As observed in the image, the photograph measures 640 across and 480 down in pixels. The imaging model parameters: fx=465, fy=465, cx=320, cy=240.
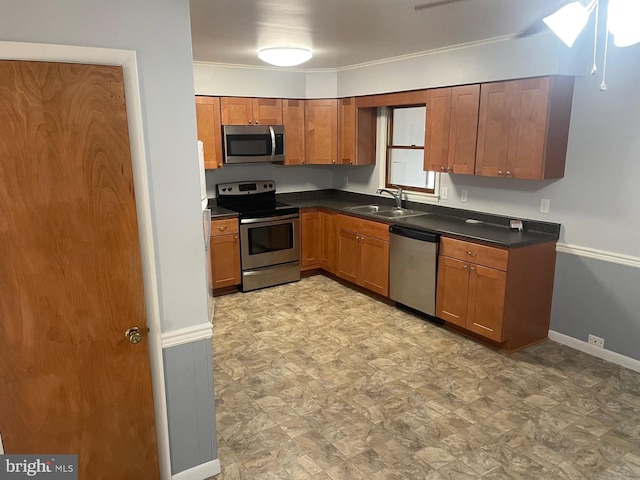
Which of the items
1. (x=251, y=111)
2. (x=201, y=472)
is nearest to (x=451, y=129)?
(x=251, y=111)

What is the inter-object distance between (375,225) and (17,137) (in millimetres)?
3553

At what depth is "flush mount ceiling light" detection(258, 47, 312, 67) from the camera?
387 cm

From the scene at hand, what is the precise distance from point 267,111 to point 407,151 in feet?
5.50

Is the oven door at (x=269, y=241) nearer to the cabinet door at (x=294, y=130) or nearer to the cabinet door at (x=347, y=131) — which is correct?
the cabinet door at (x=294, y=130)

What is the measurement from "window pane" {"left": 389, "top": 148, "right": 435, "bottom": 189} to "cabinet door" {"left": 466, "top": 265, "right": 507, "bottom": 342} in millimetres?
1480

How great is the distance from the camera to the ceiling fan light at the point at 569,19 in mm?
1737

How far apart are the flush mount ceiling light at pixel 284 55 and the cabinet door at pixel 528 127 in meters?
1.74

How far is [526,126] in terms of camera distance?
3.65 meters

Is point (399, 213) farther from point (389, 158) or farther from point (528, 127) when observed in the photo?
point (528, 127)

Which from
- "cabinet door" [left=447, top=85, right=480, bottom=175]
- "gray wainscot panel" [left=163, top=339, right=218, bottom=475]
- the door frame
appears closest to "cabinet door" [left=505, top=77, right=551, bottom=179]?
"cabinet door" [left=447, top=85, right=480, bottom=175]

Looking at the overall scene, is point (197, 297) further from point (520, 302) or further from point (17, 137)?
point (520, 302)

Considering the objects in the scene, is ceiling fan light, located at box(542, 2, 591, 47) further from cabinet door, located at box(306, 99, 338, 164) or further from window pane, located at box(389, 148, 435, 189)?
cabinet door, located at box(306, 99, 338, 164)

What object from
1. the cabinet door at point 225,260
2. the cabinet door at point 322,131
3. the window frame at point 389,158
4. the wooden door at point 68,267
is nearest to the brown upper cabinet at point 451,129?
the window frame at point 389,158

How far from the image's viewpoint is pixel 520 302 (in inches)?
148
